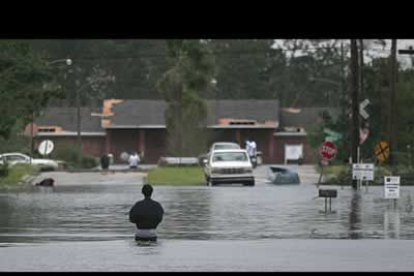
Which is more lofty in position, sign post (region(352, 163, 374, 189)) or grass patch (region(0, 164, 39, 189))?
sign post (region(352, 163, 374, 189))

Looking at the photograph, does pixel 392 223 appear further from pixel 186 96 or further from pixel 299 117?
pixel 299 117

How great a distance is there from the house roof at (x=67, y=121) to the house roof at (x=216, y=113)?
2.92 metres

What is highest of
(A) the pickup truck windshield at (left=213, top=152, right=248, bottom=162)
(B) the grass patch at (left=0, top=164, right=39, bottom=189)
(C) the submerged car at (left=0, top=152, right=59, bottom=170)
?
(A) the pickup truck windshield at (left=213, top=152, right=248, bottom=162)

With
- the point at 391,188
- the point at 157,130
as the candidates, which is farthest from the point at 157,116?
the point at 391,188

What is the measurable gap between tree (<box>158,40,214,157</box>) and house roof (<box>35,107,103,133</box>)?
23209mm

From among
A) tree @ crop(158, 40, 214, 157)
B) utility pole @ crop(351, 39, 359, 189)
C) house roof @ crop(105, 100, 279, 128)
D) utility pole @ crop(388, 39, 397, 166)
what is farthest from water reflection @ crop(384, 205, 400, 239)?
house roof @ crop(105, 100, 279, 128)

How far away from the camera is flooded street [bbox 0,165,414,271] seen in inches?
640

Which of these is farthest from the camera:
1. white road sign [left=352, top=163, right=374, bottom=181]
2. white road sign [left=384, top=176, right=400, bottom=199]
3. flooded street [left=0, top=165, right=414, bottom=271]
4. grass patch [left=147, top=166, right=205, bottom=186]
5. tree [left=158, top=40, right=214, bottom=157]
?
tree [left=158, top=40, right=214, bottom=157]

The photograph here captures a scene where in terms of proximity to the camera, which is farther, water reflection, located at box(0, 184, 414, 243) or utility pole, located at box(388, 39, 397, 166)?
utility pole, located at box(388, 39, 397, 166)

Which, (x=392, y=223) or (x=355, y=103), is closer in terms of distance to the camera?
(x=392, y=223)

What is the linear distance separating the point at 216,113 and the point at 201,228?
196 feet

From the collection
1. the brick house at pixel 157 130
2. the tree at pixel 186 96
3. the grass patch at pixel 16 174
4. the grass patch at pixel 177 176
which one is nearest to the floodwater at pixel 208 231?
the grass patch at pixel 16 174

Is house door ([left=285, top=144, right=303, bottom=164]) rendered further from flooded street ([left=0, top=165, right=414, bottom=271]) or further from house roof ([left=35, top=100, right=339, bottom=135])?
flooded street ([left=0, top=165, right=414, bottom=271])

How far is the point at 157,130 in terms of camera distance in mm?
81562
